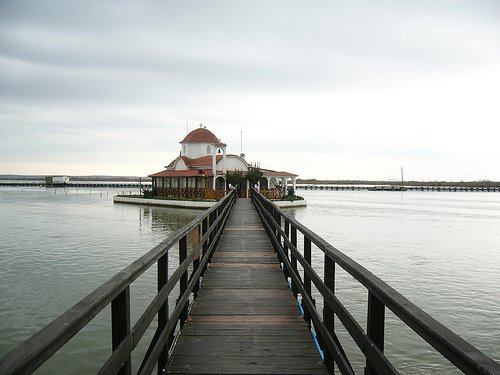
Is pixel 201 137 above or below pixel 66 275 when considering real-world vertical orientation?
above

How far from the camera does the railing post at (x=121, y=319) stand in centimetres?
245

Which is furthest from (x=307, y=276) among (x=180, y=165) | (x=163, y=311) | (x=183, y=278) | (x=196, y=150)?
(x=196, y=150)

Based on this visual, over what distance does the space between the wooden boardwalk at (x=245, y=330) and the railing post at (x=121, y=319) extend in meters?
1.15

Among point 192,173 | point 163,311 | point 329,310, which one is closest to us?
point 329,310

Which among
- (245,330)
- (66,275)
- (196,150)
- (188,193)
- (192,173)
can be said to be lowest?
(66,275)

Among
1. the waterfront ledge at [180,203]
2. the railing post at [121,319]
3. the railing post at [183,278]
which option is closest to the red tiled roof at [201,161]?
the waterfront ledge at [180,203]

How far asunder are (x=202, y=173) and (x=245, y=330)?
122 ft

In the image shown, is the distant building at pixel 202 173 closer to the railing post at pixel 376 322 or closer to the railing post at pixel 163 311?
the railing post at pixel 163 311

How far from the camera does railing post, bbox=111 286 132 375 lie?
245 cm

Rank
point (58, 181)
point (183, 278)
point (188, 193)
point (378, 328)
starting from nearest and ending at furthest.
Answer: point (378, 328), point (183, 278), point (188, 193), point (58, 181)

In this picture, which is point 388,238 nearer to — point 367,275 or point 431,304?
point 431,304

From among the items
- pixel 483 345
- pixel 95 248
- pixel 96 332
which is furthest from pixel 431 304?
pixel 95 248

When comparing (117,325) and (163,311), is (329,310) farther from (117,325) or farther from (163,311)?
(117,325)

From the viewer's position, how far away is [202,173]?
1626 inches
